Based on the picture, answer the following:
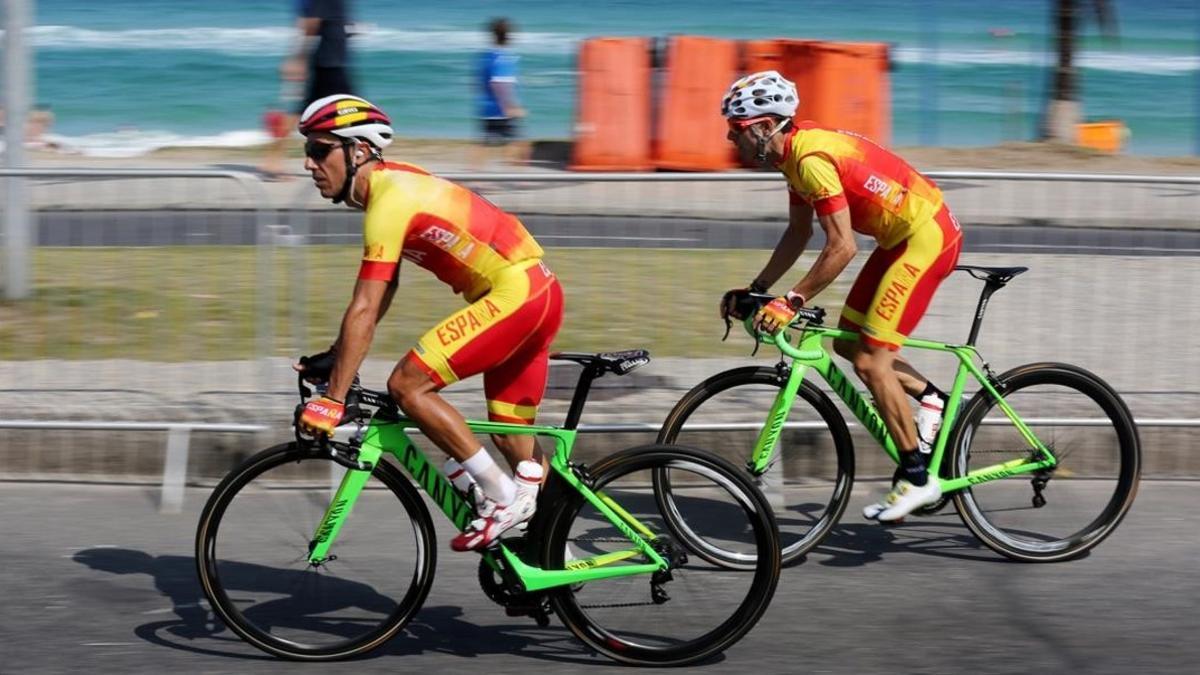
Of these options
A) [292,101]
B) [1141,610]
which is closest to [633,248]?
[1141,610]

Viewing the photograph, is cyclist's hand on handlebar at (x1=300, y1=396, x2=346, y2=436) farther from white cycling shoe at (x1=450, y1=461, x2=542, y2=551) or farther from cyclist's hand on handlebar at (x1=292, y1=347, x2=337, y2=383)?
white cycling shoe at (x1=450, y1=461, x2=542, y2=551)

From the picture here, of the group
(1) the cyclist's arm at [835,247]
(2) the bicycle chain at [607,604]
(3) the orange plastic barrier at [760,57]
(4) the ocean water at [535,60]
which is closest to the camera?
(2) the bicycle chain at [607,604]

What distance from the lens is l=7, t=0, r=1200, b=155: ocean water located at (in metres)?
36.6

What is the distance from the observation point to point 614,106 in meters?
17.4

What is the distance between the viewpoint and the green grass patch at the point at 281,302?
24.8 ft

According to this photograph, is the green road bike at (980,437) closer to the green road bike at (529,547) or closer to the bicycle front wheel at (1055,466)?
the bicycle front wheel at (1055,466)

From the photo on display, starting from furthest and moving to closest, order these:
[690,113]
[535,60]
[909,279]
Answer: [535,60]
[690,113]
[909,279]

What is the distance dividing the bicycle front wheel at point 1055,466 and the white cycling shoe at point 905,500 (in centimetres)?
13

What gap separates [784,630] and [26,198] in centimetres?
450

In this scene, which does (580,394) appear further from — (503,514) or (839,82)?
(839,82)

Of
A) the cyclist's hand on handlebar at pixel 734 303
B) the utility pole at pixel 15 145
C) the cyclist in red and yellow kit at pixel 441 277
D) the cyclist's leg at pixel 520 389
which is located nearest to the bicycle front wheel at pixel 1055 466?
the cyclist's hand on handlebar at pixel 734 303

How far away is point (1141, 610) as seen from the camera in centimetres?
589

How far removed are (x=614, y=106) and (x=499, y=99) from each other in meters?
1.49

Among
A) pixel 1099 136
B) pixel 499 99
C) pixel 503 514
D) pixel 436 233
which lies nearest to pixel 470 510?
pixel 503 514
